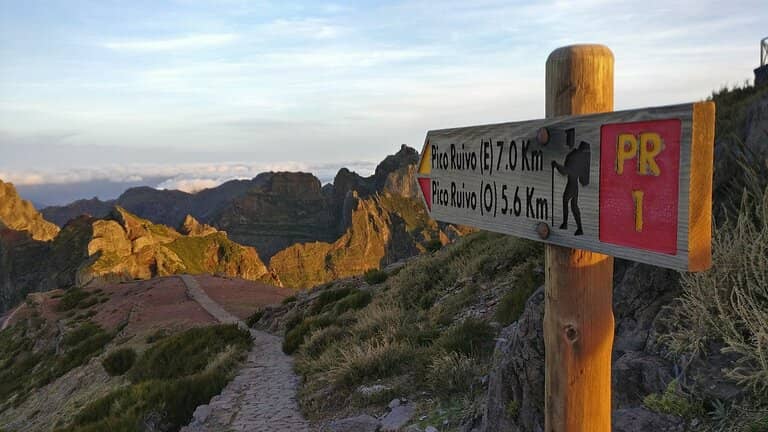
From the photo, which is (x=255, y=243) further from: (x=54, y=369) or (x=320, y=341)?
(x=320, y=341)

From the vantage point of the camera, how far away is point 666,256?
1.73 metres

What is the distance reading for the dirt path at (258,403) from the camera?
24.3 feet

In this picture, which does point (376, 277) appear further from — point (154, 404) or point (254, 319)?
point (154, 404)

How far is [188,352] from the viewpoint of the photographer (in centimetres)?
1351

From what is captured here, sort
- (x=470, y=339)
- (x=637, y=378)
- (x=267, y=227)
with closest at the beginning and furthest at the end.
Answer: (x=637, y=378) → (x=470, y=339) → (x=267, y=227)

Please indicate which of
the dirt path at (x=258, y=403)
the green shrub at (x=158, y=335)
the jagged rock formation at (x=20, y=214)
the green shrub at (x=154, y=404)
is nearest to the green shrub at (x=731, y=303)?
the dirt path at (x=258, y=403)

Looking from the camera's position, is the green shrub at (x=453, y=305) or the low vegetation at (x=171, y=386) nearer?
the low vegetation at (x=171, y=386)

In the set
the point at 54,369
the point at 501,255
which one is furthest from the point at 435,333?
the point at 54,369

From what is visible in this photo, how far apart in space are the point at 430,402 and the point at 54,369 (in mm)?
22583

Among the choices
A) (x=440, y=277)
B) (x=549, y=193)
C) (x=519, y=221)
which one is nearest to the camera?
(x=549, y=193)

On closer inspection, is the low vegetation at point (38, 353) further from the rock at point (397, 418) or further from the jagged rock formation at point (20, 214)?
the jagged rock formation at point (20, 214)

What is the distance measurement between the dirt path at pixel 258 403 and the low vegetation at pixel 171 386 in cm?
40

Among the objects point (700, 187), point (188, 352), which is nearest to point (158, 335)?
point (188, 352)

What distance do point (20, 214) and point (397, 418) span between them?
167361mm
